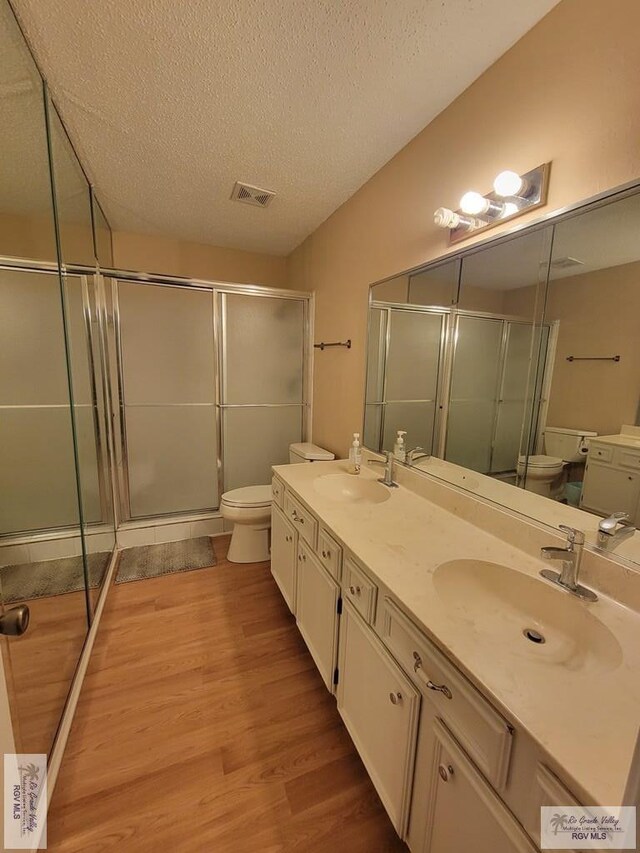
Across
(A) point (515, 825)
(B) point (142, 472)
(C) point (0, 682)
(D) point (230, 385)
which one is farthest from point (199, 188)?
(A) point (515, 825)

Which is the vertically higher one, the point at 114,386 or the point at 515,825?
the point at 114,386

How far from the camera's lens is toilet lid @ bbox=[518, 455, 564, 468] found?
1100mm

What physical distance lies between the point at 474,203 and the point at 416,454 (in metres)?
1.08

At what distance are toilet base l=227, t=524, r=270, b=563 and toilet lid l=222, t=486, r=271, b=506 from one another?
0.21 meters

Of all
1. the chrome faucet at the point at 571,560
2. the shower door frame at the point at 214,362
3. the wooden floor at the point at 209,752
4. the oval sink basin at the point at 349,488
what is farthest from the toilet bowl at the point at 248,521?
the chrome faucet at the point at 571,560

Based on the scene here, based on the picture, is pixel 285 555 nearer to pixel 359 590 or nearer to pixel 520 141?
pixel 359 590

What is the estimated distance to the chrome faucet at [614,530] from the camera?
875 millimetres

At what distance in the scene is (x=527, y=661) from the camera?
705 mm

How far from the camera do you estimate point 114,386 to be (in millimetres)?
2508

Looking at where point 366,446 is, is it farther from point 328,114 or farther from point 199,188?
point 199,188

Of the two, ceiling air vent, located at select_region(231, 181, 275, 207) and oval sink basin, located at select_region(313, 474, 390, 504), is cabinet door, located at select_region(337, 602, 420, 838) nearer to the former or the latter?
oval sink basin, located at select_region(313, 474, 390, 504)

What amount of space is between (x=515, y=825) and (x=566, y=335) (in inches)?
46.1

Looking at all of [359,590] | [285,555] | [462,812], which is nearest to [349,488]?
[285,555]

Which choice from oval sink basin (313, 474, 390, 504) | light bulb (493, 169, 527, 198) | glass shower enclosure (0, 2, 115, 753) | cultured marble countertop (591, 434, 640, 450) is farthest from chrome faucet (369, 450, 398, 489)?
glass shower enclosure (0, 2, 115, 753)
